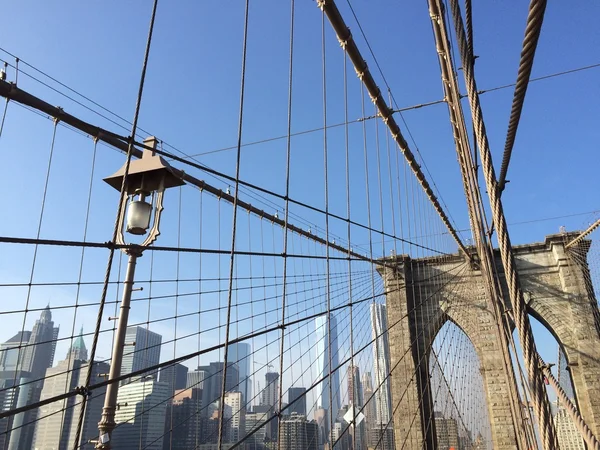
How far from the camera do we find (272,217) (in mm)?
7695

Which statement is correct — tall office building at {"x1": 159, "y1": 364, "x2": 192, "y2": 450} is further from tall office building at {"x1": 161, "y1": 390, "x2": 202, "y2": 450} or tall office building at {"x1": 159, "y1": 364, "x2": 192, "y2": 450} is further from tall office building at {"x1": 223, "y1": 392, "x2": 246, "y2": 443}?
tall office building at {"x1": 223, "y1": 392, "x2": 246, "y2": 443}

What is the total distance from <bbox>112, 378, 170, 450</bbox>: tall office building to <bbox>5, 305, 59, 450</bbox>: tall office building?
0.71 meters

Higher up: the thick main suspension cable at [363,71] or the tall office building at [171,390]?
the thick main suspension cable at [363,71]

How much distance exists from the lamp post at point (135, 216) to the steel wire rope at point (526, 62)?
200cm

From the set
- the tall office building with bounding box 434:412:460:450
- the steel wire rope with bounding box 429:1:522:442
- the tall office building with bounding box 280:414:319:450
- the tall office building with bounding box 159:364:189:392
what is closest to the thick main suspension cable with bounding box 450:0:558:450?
the steel wire rope with bounding box 429:1:522:442

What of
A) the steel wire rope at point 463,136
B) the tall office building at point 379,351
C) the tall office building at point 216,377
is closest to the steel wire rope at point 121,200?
the tall office building at point 216,377

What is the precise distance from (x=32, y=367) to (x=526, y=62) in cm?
987

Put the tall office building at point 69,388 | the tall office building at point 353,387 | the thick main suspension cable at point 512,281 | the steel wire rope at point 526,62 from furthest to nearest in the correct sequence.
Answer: the tall office building at point 353,387 < the tall office building at point 69,388 < the thick main suspension cable at point 512,281 < the steel wire rope at point 526,62

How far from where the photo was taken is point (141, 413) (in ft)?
10.5

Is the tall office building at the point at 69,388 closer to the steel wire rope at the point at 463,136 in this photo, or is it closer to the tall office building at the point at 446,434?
the steel wire rope at the point at 463,136

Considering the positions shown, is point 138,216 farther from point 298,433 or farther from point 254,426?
point 298,433

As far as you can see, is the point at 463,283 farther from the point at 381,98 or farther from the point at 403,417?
the point at 381,98

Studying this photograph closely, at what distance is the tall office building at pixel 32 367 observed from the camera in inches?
155

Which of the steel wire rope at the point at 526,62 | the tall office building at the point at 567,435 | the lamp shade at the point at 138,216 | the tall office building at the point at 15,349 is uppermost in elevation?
the lamp shade at the point at 138,216
